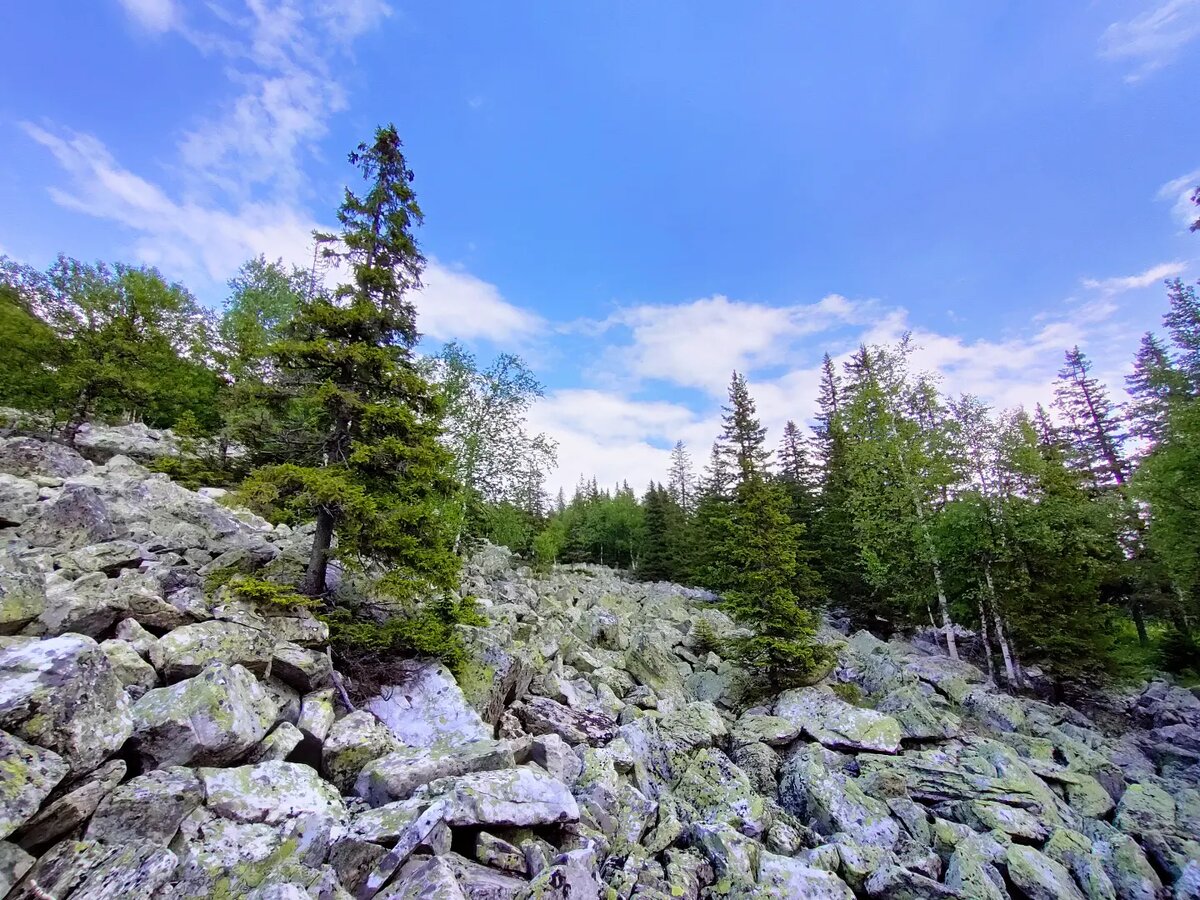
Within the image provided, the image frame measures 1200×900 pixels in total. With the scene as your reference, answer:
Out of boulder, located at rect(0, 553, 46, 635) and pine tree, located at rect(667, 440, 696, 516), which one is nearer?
boulder, located at rect(0, 553, 46, 635)

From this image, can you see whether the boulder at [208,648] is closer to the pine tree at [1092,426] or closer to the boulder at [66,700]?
the boulder at [66,700]

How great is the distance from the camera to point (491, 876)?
4727 millimetres

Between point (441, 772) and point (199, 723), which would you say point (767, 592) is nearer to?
point (441, 772)

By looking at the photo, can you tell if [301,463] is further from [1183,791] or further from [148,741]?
[1183,791]

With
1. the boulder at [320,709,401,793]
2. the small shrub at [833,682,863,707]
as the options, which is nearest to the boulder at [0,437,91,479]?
the boulder at [320,709,401,793]

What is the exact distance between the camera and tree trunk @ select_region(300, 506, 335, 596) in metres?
9.44

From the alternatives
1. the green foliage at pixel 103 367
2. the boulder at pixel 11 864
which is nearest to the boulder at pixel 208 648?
the boulder at pixel 11 864

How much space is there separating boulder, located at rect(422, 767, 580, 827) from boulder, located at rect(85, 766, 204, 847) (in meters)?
2.18

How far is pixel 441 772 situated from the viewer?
5.98 m

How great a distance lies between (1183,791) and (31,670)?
1931 cm

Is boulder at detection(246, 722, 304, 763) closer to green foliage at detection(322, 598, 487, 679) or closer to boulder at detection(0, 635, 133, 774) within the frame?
boulder at detection(0, 635, 133, 774)

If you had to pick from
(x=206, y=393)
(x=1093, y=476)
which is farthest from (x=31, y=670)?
(x=1093, y=476)

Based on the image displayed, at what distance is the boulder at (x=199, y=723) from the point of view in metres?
4.98

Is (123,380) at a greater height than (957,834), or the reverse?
(123,380)
